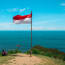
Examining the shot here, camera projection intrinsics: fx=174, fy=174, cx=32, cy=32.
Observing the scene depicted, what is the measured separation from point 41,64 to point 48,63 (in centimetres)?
74

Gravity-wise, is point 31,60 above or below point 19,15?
below

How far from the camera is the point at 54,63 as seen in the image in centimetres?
1388

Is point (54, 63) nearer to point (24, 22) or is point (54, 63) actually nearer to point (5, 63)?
point (5, 63)

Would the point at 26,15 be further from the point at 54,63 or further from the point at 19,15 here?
the point at 54,63

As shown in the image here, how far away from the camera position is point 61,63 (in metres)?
14.0

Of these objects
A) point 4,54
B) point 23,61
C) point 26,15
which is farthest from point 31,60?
point 26,15

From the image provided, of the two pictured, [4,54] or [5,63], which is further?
[4,54]

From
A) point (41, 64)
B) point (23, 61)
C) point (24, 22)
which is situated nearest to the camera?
point (41, 64)

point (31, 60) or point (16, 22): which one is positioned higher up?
point (16, 22)

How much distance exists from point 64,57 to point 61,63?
295 centimetres

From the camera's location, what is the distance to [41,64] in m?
13.2

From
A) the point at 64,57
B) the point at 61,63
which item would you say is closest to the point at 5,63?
the point at 61,63

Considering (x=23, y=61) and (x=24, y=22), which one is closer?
(x=23, y=61)

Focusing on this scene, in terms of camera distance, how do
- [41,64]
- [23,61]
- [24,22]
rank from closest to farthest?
1. [41,64]
2. [23,61]
3. [24,22]
